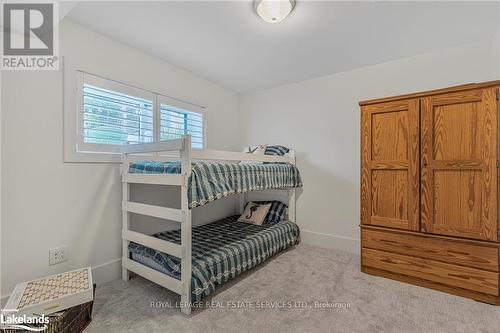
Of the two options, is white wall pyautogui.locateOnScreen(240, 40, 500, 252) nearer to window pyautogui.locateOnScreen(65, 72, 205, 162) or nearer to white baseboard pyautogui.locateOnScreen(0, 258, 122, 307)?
window pyautogui.locateOnScreen(65, 72, 205, 162)

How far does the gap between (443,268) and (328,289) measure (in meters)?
0.90

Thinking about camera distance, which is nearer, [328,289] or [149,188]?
[328,289]

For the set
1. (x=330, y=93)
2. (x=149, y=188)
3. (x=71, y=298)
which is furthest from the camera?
(x=330, y=93)

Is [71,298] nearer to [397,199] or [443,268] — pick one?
[397,199]

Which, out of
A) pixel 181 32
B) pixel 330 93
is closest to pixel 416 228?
pixel 330 93

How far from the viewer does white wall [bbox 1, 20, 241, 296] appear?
158 centimetres

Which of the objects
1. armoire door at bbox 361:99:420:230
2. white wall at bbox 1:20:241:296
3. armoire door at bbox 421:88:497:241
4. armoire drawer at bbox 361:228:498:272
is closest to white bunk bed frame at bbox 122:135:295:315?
white wall at bbox 1:20:241:296

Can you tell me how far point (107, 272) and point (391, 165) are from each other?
2641 mm

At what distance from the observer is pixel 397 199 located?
202 centimetres

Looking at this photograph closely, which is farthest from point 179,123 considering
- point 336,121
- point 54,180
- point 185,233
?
point 336,121

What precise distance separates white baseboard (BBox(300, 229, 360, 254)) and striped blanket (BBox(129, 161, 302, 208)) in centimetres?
91

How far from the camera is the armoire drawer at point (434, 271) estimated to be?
66.0 inches

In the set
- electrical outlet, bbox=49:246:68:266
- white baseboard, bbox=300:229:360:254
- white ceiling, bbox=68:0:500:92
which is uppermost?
white ceiling, bbox=68:0:500:92

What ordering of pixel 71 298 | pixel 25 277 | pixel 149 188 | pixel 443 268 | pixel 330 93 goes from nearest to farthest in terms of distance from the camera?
pixel 71 298 < pixel 25 277 < pixel 443 268 < pixel 149 188 < pixel 330 93
